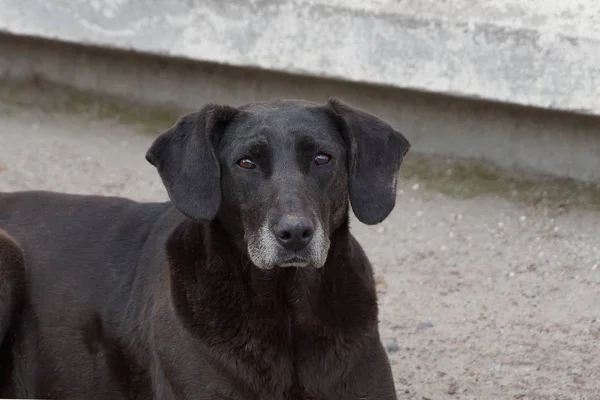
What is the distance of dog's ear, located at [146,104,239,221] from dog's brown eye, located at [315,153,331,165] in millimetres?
367

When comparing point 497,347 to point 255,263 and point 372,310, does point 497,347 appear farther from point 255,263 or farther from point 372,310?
point 255,263

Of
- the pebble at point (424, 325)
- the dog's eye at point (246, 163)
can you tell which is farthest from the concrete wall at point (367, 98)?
the dog's eye at point (246, 163)

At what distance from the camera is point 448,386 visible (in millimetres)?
5230

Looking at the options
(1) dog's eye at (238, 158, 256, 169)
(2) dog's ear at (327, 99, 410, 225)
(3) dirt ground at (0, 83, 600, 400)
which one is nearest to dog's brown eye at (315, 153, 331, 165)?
(2) dog's ear at (327, 99, 410, 225)

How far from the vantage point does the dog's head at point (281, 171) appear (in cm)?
401

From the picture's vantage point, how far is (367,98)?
7.32 m

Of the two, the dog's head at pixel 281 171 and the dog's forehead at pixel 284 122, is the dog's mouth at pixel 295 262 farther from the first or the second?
the dog's forehead at pixel 284 122

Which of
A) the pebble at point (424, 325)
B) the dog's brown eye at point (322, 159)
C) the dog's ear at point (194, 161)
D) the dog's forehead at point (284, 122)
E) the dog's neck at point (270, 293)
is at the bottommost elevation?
the pebble at point (424, 325)

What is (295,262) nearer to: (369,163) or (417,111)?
(369,163)

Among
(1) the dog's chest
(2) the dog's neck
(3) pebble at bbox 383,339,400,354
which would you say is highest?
(2) the dog's neck

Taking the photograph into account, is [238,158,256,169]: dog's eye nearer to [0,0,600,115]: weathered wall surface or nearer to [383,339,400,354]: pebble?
[383,339,400,354]: pebble

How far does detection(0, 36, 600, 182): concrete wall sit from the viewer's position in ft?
23.0

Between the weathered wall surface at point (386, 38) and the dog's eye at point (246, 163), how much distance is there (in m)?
3.03

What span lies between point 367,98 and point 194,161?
10.7 feet
